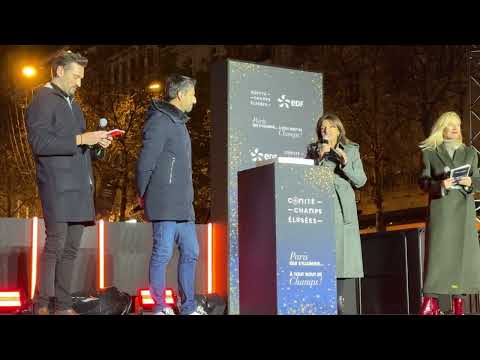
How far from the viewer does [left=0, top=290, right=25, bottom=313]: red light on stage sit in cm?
805

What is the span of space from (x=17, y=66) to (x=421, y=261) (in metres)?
21.5

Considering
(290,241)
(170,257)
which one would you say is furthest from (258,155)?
(170,257)

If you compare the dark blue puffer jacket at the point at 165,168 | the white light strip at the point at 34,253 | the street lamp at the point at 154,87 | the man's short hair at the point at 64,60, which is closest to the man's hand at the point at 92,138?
the dark blue puffer jacket at the point at 165,168

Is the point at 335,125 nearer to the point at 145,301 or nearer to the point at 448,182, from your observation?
the point at 448,182

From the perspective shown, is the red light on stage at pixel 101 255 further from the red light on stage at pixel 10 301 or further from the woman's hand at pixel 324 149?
the woman's hand at pixel 324 149

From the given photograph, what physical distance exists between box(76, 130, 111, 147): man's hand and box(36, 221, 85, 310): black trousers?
2.10ft

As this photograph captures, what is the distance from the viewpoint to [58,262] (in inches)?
268

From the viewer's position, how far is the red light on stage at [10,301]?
8055 millimetres

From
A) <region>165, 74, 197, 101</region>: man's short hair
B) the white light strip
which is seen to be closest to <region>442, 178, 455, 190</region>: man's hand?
<region>165, 74, 197, 101</region>: man's short hair

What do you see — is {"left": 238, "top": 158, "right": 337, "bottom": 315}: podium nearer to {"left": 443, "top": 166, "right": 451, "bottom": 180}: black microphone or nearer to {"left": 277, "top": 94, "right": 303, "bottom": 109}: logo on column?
{"left": 443, "top": 166, "right": 451, "bottom": 180}: black microphone

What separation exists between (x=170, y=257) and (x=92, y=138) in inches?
44.2

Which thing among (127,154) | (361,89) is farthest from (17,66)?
(361,89)

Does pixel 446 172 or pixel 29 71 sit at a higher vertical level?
pixel 29 71
